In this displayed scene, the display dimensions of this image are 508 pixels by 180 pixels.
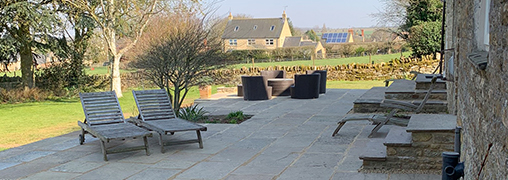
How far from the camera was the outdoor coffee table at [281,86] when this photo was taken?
13.8m

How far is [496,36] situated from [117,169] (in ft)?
15.4

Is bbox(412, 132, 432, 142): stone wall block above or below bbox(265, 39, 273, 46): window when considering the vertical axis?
below

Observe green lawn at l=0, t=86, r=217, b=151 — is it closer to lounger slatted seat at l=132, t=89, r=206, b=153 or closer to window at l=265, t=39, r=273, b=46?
lounger slatted seat at l=132, t=89, r=206, b=153

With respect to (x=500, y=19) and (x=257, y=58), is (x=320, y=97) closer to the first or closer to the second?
(x=500, y=19)

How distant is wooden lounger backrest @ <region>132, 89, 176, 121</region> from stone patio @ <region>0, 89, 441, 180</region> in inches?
15.0

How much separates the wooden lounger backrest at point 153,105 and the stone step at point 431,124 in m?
4.04

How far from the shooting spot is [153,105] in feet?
Result: 25.4

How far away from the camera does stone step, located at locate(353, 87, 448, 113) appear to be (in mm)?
8453

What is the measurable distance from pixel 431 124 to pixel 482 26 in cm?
202

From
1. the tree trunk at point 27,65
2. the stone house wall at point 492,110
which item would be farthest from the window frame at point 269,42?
the stone house wall at point 492,110

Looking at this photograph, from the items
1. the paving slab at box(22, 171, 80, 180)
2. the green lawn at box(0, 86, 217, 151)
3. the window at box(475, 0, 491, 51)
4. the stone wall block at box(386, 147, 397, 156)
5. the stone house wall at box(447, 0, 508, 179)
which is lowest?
the green lawn at box(0, 86, 217, 151)

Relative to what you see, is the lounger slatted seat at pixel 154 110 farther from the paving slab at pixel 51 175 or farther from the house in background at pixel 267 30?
the house in background at pixel 267 30

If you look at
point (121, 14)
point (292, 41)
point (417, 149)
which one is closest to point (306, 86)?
point (121, 14)

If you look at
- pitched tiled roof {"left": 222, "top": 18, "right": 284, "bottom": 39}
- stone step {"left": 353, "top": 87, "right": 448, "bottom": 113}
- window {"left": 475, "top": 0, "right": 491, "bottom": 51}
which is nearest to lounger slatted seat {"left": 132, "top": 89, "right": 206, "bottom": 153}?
stone step {"left": 353, "top": 87, "right": 448, "bottom": 113}
